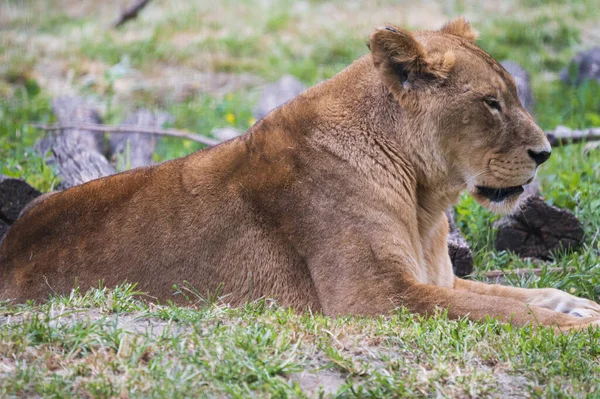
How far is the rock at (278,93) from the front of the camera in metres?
8.72

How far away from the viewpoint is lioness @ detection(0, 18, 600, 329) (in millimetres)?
4113

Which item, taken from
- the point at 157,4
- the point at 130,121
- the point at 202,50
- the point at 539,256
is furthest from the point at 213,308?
the point at 157,4

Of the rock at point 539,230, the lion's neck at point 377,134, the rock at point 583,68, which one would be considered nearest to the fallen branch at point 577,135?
the rock at point 539,230

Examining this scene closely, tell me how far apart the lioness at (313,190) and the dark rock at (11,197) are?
3.83 feet

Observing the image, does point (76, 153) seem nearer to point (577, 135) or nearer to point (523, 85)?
point (577, 135)

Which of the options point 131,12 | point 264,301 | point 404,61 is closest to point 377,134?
point 404,61

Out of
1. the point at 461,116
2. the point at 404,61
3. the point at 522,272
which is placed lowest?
the point at 522,272

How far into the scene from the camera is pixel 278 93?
9.05 m

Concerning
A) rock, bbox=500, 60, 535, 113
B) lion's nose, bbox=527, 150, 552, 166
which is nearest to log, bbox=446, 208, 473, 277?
lion's nose, bbox=527, 150, 552, 166

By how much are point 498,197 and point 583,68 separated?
18.5ft

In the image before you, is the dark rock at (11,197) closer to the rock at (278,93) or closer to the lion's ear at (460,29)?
the lion's ear at (460,29)

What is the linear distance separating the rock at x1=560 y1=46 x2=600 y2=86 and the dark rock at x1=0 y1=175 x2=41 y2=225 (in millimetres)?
6082

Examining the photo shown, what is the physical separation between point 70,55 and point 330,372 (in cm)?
889

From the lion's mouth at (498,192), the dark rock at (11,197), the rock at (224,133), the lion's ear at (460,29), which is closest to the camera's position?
the lion's mouth at (498,192)
